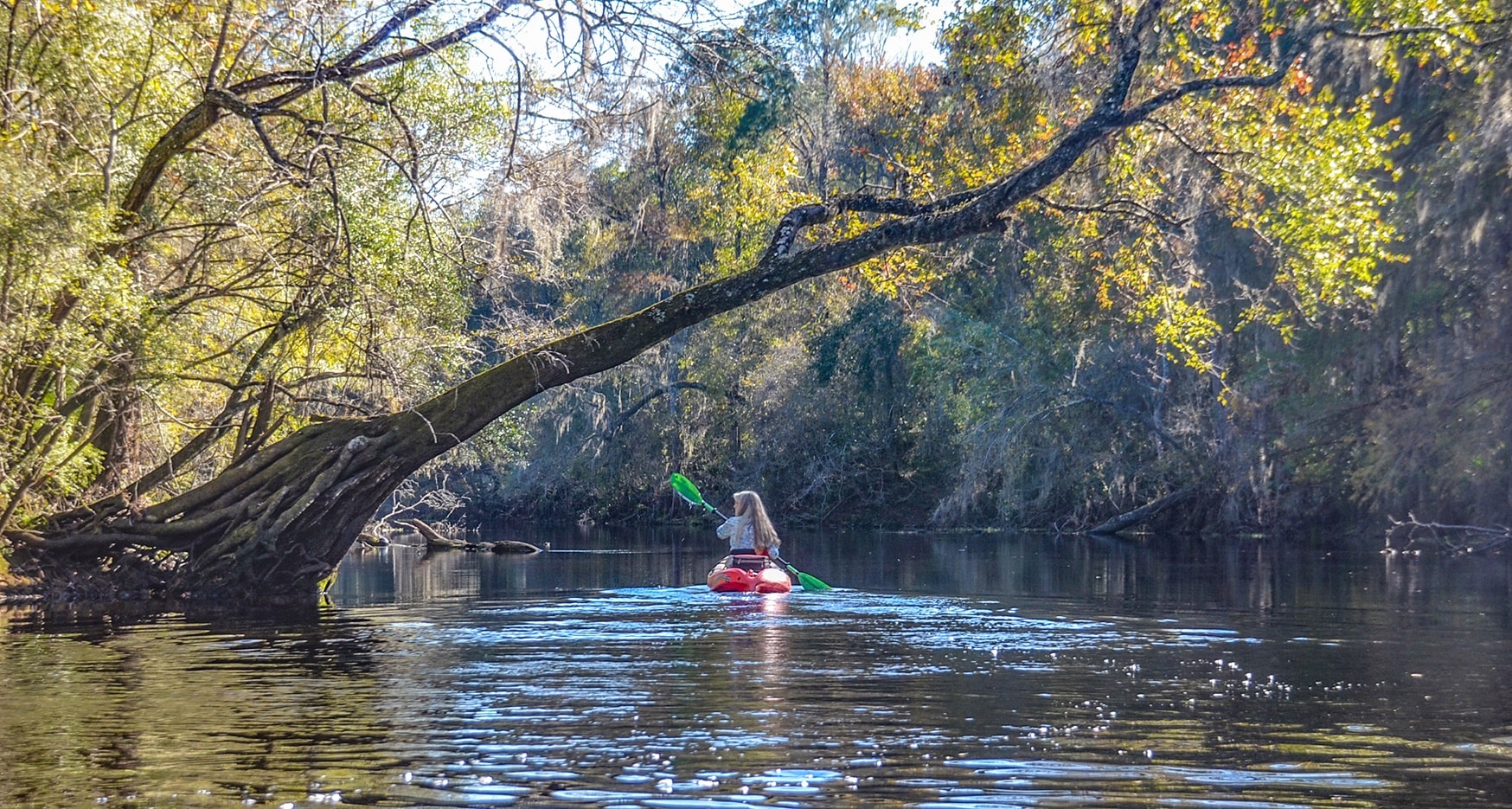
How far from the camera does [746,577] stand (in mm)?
16797

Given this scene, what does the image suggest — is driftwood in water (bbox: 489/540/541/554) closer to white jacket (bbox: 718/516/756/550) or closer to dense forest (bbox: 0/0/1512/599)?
dense forest (bbox: 0/0/1512/599)

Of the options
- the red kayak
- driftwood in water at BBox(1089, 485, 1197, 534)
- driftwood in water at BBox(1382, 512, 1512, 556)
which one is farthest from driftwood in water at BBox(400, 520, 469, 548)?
driftwood in water at BBox(1382, 512, 1512, 556)

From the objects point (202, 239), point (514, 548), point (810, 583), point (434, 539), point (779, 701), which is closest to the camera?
point (779, 701)

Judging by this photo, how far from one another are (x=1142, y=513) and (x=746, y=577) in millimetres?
15519

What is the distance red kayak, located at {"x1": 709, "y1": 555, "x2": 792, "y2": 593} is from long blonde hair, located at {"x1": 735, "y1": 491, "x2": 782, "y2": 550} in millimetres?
339

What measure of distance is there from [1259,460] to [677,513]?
1786cm

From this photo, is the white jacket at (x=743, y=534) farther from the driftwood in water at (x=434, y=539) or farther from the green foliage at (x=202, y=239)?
the driftwood in water at (x=434, y=539)

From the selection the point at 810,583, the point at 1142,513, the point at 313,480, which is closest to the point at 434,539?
the point at 313,480

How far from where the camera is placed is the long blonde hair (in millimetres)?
17391

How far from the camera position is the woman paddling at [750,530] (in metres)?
17.4

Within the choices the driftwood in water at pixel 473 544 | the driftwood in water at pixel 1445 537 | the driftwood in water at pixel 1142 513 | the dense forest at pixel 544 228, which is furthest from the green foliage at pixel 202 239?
the driftwood in water at pixel 1142 513

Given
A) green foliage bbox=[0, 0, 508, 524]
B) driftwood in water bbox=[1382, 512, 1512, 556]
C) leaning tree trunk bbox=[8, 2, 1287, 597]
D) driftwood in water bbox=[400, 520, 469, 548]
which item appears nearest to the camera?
green foliage bbox=[0, 0, 508, 524]

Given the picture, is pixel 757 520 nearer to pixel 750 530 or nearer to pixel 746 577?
pixel 750 530

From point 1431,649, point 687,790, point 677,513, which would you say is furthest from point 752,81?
point 677,513
